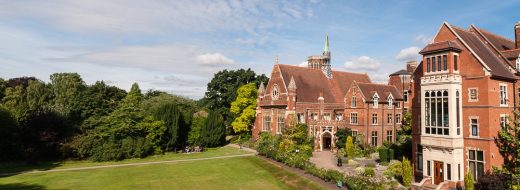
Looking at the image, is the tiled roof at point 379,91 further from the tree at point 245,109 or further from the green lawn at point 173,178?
the tree at point 245,109

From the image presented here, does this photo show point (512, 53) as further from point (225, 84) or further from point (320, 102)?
point (225, 84)

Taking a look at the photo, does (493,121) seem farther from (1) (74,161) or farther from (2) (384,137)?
(1) (74,161)

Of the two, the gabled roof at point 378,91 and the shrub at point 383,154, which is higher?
the gabled roof at point 378,91

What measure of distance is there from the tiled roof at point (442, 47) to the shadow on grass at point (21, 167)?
120 feet

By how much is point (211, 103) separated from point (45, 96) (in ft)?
87.8

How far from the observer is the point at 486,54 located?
78.7ft

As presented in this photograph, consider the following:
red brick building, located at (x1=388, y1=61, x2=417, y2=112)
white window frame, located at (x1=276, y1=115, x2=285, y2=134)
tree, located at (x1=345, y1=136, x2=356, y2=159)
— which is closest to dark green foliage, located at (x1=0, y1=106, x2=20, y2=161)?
white window frame, located at (x1=276, y1=115, x2=285, y2=134)

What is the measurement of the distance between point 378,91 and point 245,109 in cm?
2138

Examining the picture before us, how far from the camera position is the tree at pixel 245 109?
174 ft

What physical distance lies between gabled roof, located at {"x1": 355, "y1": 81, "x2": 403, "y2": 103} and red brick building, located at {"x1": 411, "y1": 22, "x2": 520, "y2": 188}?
17.1 metres

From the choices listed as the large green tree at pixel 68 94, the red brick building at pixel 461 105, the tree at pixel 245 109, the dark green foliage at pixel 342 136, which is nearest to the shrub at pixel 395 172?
the red brick building at pixel 461 105

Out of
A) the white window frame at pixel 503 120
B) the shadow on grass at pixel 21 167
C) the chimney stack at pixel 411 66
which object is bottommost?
the shadow on grass at pixel 21 167

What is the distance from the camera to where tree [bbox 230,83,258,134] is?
2090 inches

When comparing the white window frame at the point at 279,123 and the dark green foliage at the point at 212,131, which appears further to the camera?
the dark green foliage at the point at 212,131
